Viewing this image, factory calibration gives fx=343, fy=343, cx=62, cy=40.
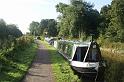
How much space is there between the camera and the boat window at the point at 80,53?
22288mm

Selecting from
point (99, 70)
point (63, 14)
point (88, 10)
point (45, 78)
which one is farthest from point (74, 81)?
point (63, 14)

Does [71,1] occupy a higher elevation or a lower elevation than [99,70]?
higher

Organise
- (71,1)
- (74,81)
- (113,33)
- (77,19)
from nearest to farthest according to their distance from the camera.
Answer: (74,81), (113,33), (77,19), (71,1)

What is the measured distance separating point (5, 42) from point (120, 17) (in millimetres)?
31325

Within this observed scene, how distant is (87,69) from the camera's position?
20.6 meters

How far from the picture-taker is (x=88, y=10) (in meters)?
77.2

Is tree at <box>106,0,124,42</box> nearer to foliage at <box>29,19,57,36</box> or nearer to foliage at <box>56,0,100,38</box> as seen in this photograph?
foliage at <box>56,0,100,38</box>

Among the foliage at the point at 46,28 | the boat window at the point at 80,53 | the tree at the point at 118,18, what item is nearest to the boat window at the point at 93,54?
the boat window at the point at 80,53

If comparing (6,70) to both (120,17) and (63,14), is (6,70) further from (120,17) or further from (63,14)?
(63,14)

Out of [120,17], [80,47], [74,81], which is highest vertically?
[120,17]

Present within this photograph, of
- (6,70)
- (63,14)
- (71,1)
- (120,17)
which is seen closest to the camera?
(6,70)

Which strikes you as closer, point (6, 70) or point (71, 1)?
point (6, 70)

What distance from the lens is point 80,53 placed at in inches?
886

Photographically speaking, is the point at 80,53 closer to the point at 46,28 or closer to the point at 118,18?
the point at 118,18
